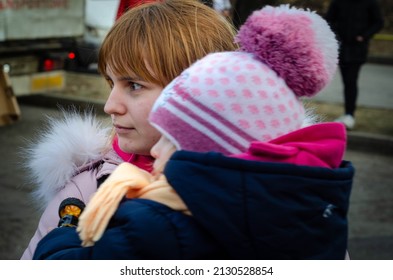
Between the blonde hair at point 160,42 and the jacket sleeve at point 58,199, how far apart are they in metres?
0.29

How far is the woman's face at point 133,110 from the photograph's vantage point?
176 centimetres

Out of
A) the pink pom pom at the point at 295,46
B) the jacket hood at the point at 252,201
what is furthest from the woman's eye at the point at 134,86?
the jacket hood at the point at 252,201

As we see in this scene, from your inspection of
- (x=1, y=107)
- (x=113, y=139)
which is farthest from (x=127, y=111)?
(x=1, y=107)

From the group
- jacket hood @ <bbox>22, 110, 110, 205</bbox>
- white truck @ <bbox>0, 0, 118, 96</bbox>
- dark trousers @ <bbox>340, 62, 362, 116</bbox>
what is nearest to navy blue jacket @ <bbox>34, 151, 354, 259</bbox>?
jacket hood @ <bbox>22, 110, 110, 205</bbox>

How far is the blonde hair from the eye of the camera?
177 cm

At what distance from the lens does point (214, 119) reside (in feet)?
4.67

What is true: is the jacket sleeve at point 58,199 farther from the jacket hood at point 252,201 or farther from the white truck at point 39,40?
the white truck at point 39,40

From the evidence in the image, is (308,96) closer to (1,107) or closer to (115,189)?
(115,189)

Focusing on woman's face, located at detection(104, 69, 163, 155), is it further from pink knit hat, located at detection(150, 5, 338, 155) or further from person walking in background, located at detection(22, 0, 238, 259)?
pink knit hat, located at detection(150, 5, 338, 155)

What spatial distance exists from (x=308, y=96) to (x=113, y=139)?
27.2 inches

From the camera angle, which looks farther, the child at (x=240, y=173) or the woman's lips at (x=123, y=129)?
the woman's lips at (x=123, y=129)

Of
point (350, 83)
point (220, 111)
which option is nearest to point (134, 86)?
point (220, 111)

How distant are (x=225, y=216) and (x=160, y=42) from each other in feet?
1.99

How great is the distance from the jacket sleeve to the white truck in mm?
6128
